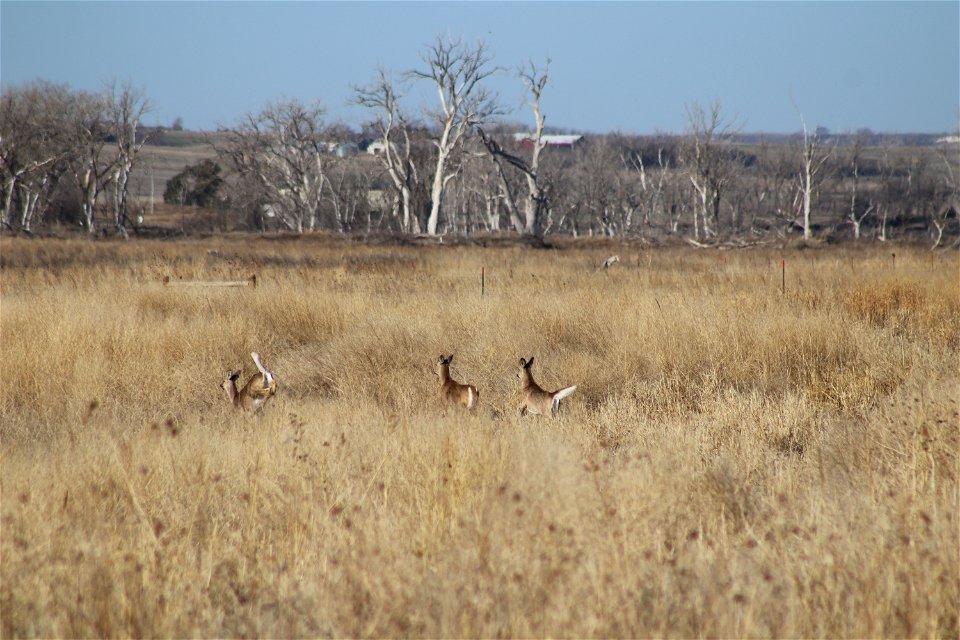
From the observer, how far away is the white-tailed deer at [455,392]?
23.0 feet

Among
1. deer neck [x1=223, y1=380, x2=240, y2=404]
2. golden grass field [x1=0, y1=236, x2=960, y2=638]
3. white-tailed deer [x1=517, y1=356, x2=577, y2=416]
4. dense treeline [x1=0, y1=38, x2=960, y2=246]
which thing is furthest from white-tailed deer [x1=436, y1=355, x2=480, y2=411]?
dense treeline [x1=0, y1=38, x2=960, y2=246]

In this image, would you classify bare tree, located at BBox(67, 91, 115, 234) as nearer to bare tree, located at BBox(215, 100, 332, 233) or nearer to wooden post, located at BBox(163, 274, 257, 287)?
bare tree, located at BBox(215, 100, 332, 233)

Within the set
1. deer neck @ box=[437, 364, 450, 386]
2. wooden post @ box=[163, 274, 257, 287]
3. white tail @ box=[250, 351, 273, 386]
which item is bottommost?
deer neck @ box=[437, 364, 450, 386]

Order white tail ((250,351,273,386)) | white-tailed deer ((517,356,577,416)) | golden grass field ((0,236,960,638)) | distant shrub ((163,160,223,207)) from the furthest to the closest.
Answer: distant shrub ((163,160,223,207))
white-tailed deer ((517,356,577,416))
white tail ((250,351,273,386))
golden grass field ((0,236,960,638))

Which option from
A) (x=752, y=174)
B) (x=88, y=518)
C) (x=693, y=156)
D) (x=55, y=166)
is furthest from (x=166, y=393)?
(x=752, y=174)

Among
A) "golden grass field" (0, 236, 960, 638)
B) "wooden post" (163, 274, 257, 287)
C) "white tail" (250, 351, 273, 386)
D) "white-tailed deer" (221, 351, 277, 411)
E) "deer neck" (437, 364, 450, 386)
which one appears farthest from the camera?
"wooden post" (163, 274, 257, 287)

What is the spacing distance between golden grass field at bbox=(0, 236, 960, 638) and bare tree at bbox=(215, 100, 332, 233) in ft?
142

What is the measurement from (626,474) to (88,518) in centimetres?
287

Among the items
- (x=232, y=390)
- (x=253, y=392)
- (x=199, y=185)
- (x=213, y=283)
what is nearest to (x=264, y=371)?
(x=253, y=392)

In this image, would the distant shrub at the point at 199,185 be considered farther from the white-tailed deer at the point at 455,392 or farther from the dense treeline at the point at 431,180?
the white-tailed deer at the point at 455,392

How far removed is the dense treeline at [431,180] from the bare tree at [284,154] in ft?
0.45

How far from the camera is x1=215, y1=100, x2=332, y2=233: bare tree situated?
177 ft

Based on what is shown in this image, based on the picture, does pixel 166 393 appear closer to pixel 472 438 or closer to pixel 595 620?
pixel 472 438

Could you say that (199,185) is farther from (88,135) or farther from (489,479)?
(489,479)
